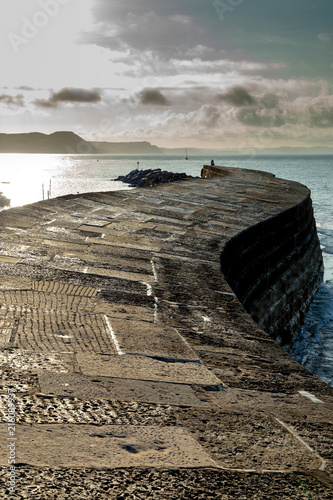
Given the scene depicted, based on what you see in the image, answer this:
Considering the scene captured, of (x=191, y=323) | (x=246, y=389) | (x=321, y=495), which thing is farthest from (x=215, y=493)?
(x=191, y=323)

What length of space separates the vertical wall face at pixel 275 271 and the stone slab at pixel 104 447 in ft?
13.0

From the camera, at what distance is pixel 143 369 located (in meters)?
2.37

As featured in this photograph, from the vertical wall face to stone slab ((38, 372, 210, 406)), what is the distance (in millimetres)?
3504

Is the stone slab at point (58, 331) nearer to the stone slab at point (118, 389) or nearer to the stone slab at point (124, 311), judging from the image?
the stone slab at point (124, 311)

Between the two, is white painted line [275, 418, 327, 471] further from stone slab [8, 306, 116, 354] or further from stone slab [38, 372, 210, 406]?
stone slab [8, 306, 116, 354]

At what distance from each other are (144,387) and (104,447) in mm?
567

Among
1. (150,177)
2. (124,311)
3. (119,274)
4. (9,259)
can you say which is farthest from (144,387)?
(150,177)

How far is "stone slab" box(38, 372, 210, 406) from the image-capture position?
78.2 inches

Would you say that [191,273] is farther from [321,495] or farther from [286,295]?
[286,295]

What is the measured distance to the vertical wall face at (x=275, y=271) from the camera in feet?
22.8

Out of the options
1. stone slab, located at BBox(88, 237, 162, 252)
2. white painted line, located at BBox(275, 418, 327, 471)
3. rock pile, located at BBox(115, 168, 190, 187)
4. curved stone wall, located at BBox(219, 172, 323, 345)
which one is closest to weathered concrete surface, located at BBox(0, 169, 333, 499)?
white painted line, located at BBox(275, 418, 327, 471)

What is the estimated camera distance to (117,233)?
5828mm

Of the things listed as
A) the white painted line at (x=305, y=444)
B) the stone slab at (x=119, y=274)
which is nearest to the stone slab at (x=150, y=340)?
the white painted line at (x=305, y=444)

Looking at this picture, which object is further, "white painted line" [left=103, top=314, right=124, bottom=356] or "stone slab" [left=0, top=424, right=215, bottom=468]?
"white painted line" [left=103, top=314, right=124, bottom=356]
